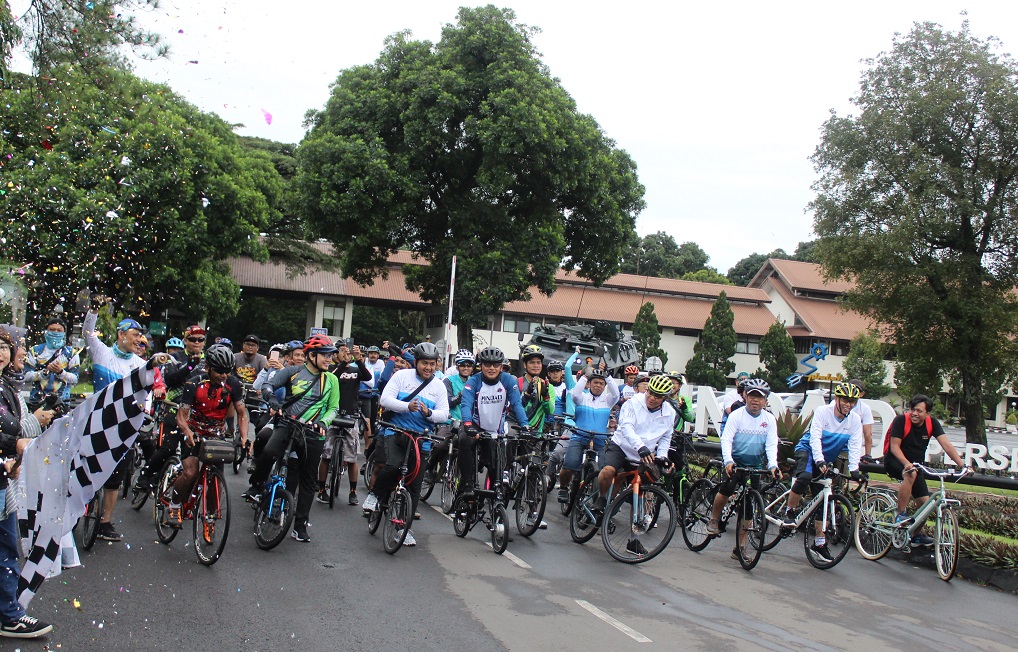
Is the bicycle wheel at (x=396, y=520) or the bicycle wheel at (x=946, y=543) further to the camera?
the bicycle wheel at (x=946, y=543)

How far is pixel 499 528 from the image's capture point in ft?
28.0

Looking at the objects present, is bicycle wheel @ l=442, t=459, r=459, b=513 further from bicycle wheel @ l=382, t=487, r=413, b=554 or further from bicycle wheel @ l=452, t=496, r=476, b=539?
bicycle wheel @ l=382, t=487, r=413, b=554

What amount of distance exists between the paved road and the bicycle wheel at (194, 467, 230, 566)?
0.58ft

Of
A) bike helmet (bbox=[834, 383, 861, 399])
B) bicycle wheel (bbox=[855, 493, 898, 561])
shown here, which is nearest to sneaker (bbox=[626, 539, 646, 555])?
bike helmet (bbox=[834, 383, 861, 399])

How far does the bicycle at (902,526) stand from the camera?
30.1 feet

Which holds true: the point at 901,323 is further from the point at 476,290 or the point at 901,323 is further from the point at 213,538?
the point at 213,538

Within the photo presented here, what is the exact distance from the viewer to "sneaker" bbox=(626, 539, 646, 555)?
8.63 metres

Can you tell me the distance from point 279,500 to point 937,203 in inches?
899

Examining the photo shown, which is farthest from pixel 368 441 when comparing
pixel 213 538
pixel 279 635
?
pixel 279 635

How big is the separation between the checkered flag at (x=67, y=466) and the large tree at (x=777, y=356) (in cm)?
4886

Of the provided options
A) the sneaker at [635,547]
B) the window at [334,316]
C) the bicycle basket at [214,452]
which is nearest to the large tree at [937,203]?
the sneaker at [635,547]

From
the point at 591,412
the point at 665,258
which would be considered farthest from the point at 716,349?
the point at 591,412

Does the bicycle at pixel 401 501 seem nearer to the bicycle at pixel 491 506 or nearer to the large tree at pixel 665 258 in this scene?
the bicycle at pixel 491 506

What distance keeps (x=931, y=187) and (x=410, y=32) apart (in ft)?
58.8
